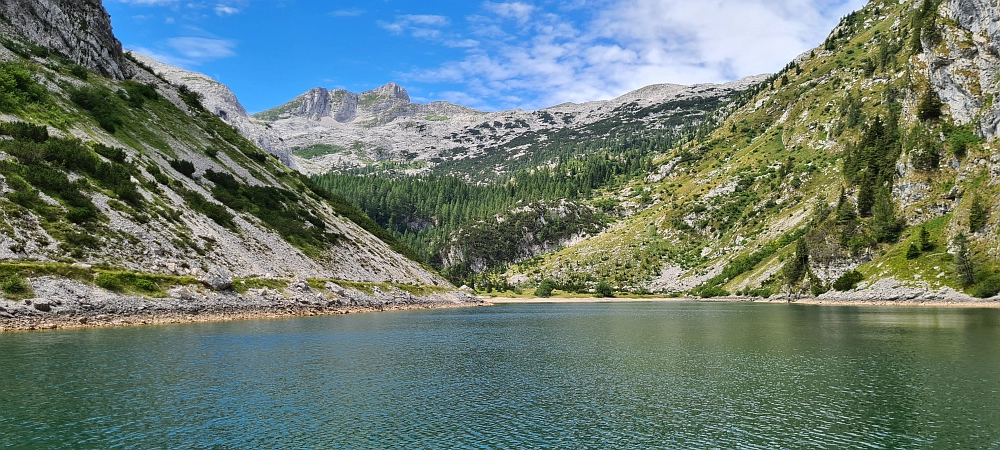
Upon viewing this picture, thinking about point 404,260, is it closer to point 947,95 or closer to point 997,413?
point 997,413

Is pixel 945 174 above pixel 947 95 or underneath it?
underneath

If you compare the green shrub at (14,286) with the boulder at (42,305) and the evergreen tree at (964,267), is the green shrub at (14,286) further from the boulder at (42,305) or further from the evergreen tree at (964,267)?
the evergreen tree at (964,267)

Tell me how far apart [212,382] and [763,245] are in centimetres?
19294

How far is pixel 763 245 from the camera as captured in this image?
630ft

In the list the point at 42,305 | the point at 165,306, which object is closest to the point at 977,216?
the point at 165,306

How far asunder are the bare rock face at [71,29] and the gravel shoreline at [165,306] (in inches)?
3415

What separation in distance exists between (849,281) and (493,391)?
417 feet

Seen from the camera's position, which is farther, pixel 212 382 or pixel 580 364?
pixel 580 364

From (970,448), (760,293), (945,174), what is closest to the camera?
(970,448)

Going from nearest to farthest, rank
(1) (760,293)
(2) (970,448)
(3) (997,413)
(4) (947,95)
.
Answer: (2) (970,448), (3) (997,413), (4) (947,95), (1) (760,293)

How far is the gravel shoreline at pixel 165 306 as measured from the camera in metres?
56.7

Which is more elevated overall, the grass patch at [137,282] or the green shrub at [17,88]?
the green shrub at [17,88]

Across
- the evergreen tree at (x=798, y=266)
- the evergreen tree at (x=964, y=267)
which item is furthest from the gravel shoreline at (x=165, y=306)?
the evergreen tree at (x=798, y=266)

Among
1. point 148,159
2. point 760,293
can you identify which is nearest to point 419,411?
point 148,159
